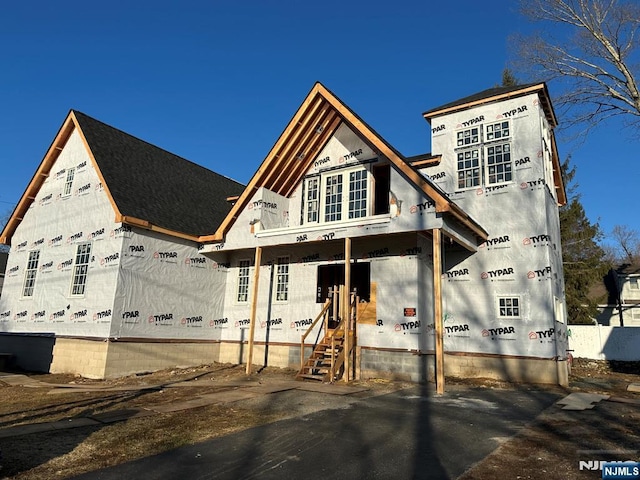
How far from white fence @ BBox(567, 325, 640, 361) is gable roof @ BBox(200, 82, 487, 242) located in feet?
34.2

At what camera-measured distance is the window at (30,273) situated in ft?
56.4

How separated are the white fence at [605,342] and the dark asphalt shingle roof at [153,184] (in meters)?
17.5

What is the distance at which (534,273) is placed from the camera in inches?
527

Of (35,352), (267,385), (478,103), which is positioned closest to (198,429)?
(267,385)

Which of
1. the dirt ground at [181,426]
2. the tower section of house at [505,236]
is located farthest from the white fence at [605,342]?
the dirt ground at [181,426]

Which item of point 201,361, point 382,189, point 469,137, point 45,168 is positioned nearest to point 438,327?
point 382,189

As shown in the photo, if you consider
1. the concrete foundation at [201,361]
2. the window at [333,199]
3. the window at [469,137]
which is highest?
the window at [469,137]

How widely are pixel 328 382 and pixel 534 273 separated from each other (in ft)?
23.5

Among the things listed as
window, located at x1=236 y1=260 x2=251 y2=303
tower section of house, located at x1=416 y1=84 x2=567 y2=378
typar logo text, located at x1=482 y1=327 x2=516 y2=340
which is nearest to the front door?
tower section of house, located at x1=416 y1=84 x2=567 y2=378

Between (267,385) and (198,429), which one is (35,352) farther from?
(198,429)

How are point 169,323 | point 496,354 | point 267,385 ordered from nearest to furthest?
point 267,385
point 496,354
point 169,323

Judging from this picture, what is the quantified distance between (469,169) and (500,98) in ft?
8.66

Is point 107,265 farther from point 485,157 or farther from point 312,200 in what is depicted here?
point 485,157

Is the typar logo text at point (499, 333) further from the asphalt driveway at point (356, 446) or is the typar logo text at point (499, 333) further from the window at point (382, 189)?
the window at point (382, 189)
